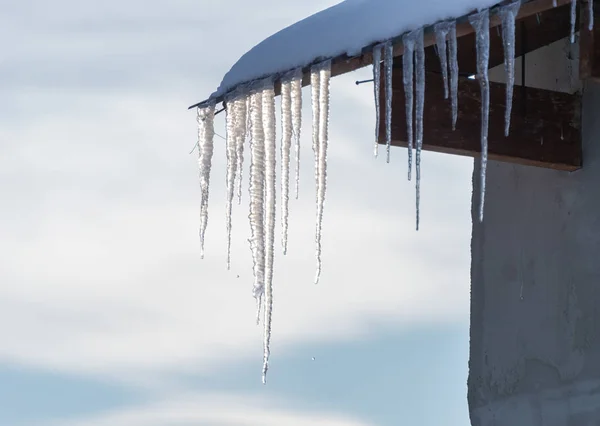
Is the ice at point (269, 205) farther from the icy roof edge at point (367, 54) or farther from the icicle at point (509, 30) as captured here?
the icicle at point (509, 30)

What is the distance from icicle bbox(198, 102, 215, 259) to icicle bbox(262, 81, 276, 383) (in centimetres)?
38

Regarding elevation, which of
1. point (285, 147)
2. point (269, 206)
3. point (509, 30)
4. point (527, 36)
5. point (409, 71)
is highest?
point (527, 36)

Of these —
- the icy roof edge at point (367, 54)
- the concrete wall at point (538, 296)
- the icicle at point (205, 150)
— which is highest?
the icy roof edge at point (367, 54)

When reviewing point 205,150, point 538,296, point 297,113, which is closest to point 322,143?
point 297,113

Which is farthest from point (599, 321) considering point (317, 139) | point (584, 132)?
point (317, 139)

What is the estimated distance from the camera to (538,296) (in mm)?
5121

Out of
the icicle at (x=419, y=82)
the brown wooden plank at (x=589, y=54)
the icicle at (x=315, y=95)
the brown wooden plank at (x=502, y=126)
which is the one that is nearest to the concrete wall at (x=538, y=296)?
the brown wooden plank at (x=502, y=126)

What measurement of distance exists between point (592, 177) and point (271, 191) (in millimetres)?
1317

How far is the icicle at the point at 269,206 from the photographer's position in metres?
4.78

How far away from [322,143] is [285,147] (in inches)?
8.6

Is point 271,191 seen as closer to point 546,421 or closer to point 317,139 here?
point 317,139

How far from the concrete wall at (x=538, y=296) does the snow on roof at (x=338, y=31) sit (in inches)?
44.8

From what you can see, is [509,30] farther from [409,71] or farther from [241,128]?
[241,128]

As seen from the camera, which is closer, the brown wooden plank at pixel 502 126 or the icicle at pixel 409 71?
the icicle at pixel 409 71
